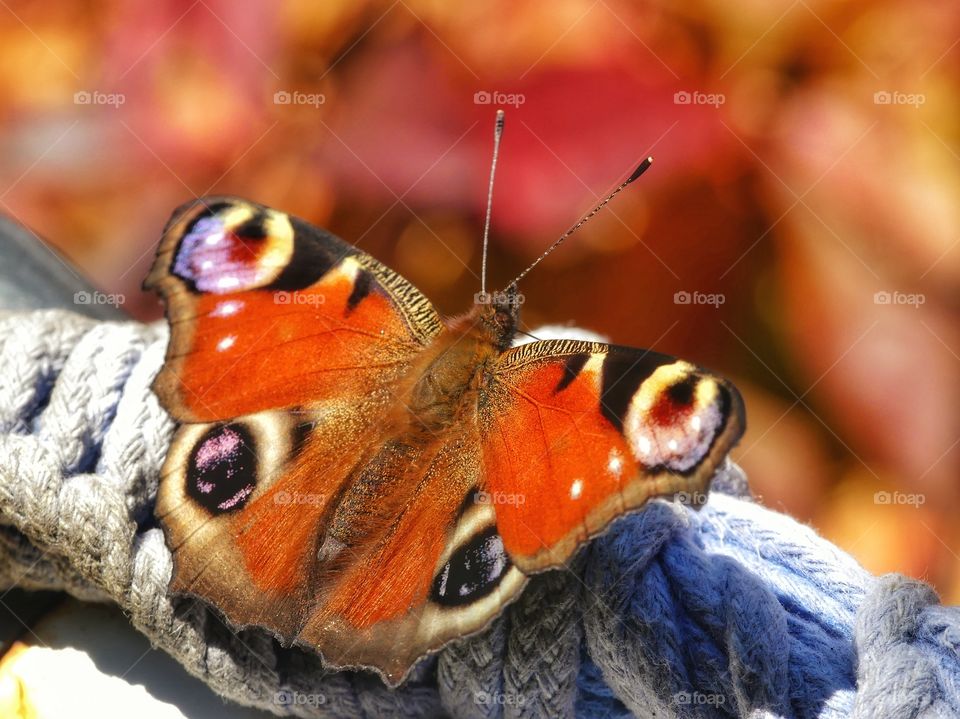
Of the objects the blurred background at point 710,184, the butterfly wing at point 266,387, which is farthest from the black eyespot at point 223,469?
the blurred background at point 710,184

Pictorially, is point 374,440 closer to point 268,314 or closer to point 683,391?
point 268,314

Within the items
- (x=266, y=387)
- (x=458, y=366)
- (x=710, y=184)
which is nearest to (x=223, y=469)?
(x=266, y=387)

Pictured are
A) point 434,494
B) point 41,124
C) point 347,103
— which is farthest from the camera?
point 41,124

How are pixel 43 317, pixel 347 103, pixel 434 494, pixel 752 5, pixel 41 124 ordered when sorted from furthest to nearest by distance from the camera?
pixel 41 124 → pixel 347 103 → pixel 752 5 → pixel 43 317 → pixel 434 494

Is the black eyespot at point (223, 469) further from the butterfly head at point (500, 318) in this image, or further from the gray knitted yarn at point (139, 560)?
the butterfly head at point (500, 318)

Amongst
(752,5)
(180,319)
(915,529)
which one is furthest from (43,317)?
(915,529)

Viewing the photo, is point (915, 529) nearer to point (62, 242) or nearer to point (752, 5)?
point (752, 5)

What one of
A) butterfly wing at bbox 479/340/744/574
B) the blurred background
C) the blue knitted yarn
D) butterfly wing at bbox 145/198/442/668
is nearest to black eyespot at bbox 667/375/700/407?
butterfly wing at bbox 479/340/744/574
